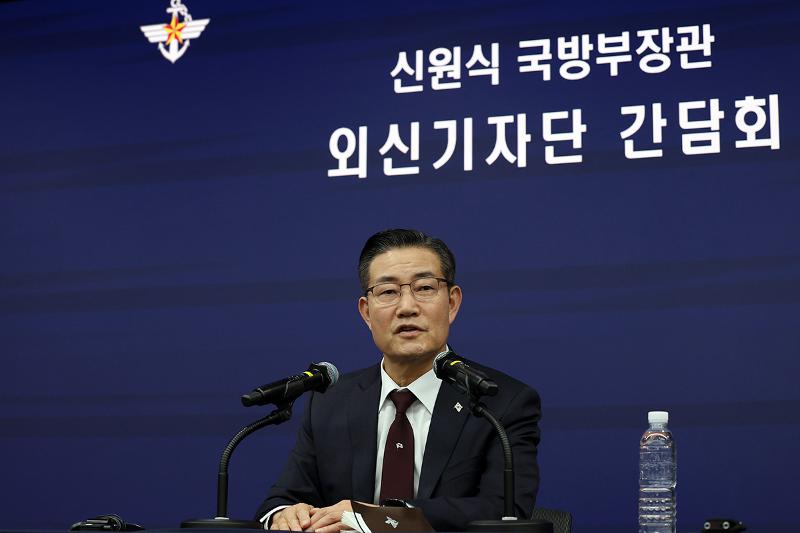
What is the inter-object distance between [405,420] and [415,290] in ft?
1.04

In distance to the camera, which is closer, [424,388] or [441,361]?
[441,361]

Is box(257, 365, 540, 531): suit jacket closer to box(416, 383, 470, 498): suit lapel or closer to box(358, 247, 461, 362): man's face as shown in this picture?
box(416, 383, 470, 498): suit lapel

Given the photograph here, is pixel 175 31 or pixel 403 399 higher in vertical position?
pixel 175 31

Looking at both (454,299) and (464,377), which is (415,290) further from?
(464,377)

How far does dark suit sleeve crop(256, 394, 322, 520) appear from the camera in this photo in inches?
104

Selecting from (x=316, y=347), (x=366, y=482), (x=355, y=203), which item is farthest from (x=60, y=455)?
(x=366, y=482)

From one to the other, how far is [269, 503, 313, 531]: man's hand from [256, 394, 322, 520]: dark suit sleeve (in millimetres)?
196

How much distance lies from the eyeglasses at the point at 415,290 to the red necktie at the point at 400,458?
0.24 m

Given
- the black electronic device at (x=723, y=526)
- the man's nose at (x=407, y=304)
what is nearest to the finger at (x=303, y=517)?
the man's nose at (x=407, y=304)

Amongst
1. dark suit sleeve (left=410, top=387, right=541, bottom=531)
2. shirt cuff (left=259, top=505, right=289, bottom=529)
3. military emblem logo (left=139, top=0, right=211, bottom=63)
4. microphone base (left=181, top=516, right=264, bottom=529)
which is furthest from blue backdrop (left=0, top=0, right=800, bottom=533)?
microphone base (left=181, top=516, right=264, bottom=529)

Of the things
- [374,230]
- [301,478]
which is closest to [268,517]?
[301,478]

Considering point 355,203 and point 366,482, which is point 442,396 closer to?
point 366,482

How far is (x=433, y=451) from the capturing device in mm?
2574

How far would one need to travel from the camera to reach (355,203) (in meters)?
3.70
